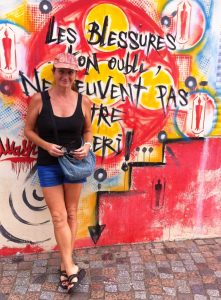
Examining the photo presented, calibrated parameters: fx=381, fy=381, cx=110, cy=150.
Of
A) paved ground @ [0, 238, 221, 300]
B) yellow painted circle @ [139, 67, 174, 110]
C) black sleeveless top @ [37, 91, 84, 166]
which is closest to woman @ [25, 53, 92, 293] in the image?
black sleeveless top @ [37, 91, 84, 166]

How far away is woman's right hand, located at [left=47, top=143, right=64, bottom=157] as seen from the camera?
3.13 m

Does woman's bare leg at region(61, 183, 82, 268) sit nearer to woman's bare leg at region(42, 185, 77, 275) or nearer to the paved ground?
woman's bare leg at region(42, 185, 77, 275)

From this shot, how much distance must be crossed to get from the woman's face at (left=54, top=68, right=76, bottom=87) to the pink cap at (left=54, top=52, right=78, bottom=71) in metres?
0.05

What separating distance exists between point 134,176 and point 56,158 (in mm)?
980

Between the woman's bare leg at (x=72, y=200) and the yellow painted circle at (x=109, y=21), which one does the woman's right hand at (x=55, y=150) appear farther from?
the yellow painted circle at (x=109, y=21)

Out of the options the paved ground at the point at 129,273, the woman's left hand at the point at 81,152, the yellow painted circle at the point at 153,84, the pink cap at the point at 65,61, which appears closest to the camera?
the pink cap at the point at 65,61

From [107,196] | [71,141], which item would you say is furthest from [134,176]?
[71,141]

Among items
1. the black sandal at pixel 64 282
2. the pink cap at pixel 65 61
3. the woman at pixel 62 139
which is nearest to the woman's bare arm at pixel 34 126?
the woman at pixel 62 139

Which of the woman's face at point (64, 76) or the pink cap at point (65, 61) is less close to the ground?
the pink cap at point (65, 61)

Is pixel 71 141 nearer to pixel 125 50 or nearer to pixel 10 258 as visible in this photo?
pixel 125 50

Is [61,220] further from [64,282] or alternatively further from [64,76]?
[64,76]

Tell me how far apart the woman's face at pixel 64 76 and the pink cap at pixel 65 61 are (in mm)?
47

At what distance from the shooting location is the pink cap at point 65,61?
121 inches

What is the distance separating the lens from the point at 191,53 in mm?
3693
